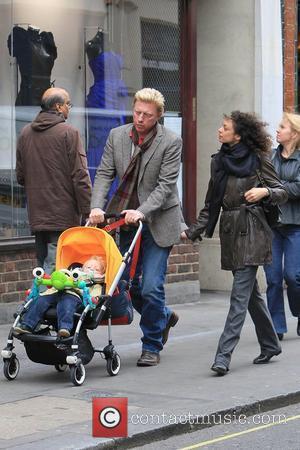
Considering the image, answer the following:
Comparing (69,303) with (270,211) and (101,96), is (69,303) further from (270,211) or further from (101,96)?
(101,96)

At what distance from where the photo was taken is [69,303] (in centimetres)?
805

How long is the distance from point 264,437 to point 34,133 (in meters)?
3.64

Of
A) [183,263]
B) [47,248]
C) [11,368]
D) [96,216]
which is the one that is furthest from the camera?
[183,263]

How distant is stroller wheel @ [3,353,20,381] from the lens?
8.21 metres

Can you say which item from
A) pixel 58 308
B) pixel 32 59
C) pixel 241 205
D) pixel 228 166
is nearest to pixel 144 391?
pixel 58 308

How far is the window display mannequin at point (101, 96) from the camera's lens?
41.1 feet

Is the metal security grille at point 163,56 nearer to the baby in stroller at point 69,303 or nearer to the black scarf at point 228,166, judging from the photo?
the black scarf at point 228,166

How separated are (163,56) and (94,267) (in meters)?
5.35

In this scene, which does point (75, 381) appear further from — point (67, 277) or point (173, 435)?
point (173, 435)

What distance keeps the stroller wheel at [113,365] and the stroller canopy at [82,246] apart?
73 centimetres

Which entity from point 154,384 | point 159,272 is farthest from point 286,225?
point 154,384

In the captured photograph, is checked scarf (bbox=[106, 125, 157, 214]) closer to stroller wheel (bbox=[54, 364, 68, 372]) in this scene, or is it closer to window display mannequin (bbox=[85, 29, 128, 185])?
stroller wheel (bbox=[54, 364, 68, 372])

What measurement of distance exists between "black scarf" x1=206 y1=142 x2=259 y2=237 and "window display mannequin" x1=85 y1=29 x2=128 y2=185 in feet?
12.7

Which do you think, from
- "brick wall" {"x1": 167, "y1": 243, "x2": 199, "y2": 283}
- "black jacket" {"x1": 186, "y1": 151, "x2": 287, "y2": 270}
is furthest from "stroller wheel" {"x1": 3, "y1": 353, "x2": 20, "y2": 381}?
"brick wall" {"x1": 167, "y1": 243, "x2": 199, "y2": 283}
